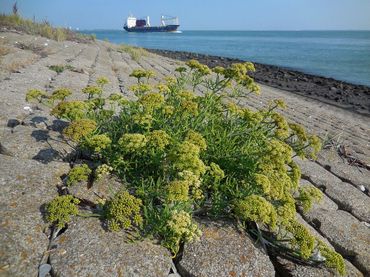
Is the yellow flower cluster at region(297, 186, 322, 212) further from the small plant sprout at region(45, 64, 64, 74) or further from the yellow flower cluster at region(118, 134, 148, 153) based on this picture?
the small plant sprout at region(45, 64, 64, 74)

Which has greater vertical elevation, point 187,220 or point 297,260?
point 187,220

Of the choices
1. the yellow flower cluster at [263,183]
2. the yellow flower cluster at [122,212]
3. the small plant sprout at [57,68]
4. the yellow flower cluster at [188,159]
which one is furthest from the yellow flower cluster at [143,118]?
the small plant sprout at [57,68]

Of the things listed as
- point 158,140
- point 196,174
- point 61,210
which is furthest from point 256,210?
point 61,210

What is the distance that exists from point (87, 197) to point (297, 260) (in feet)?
6.32

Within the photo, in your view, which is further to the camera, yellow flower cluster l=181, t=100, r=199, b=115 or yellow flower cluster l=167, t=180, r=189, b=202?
yellow flower cluster l=181, t=100, r=199, b=115

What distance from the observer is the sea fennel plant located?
2.74m

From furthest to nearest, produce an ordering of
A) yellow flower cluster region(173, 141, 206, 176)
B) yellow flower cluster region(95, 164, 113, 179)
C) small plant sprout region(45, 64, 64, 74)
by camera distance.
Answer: small plant sprout region(45, 64, 64, 74)
yellow flower cluster region(95, 164, 113, 179)
yellow flower cluster region(173, 141, 206, 176)

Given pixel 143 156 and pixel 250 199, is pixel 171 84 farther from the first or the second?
pixel 250 199

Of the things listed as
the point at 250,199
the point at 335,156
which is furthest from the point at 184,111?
the point at 335,156

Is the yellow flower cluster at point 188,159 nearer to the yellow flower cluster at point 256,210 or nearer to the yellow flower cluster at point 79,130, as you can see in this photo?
the yellow flower cluster at point 256,210

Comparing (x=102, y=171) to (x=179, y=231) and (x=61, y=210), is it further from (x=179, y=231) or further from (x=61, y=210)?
(x=179, y=231)

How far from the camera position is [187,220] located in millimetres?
2609

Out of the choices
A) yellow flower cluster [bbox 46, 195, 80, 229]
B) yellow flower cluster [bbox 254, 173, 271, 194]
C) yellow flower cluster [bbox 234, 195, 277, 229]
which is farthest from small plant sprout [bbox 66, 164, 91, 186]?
yellow flower cluster [bbox 254, 173, 271, 194]

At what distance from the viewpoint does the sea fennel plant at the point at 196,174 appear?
2.74 metres
